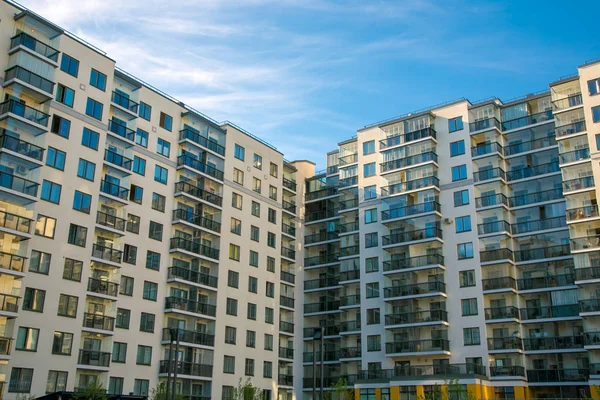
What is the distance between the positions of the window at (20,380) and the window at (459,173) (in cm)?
4291

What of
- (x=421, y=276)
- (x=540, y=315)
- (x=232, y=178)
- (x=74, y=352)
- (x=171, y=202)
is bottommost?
(x=74, y=352)

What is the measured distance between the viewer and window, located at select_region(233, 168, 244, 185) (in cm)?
7081

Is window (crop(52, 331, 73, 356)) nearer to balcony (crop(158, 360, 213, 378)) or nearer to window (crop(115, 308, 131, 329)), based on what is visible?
window (crop(115, 308, 131, 329))

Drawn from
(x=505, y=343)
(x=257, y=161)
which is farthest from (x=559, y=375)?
(x=257, y=161)

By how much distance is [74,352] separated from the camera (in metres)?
51.0

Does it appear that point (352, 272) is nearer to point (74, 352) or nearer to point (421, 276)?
point (421, 276)

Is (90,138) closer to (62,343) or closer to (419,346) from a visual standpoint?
(62,343)

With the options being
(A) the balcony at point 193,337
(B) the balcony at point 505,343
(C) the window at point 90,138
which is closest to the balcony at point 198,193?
(C) the window at point 90,138

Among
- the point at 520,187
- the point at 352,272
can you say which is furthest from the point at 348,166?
the point at 520,187

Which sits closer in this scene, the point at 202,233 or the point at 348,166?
the point at 202,233

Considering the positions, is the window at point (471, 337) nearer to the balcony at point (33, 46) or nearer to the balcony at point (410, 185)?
the balcony at point (410, 185)

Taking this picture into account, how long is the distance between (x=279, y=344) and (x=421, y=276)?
16.9 m

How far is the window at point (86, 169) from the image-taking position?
54.7 m

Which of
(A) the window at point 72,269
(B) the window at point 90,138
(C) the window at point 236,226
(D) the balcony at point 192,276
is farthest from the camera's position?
(C) the window at point 236,226
